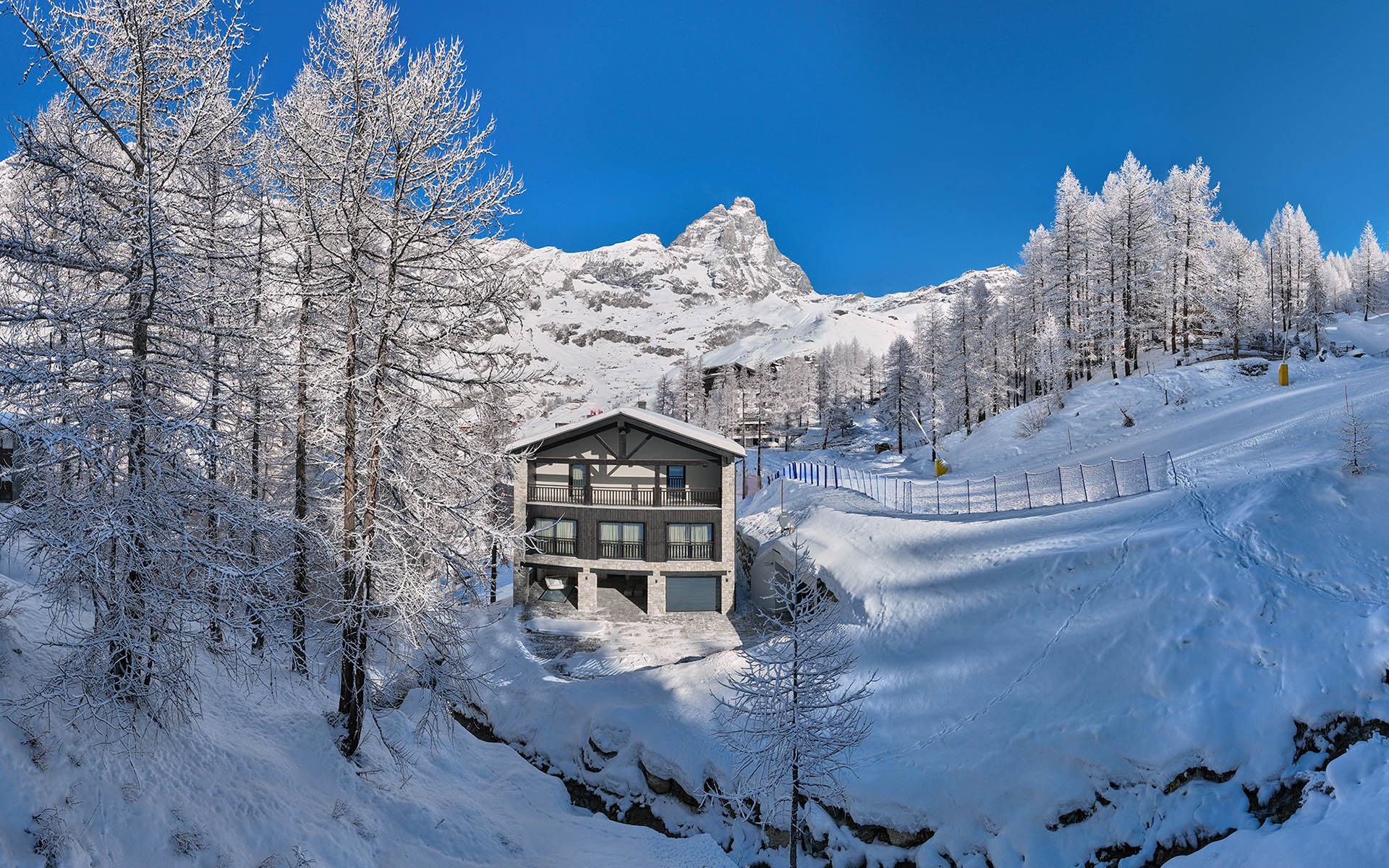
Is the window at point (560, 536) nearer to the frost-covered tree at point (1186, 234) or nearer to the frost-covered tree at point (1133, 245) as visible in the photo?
the frost-covered tree at point (1133, 245)

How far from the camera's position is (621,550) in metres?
25.5

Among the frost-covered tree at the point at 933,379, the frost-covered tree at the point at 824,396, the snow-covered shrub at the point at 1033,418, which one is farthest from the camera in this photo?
the frost-covered tree at the point at 824,396

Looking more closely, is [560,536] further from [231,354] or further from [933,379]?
[933,379]

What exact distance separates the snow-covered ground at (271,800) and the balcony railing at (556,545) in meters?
11.1

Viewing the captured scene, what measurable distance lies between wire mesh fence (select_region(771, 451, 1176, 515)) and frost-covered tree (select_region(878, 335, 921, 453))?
20.4 m

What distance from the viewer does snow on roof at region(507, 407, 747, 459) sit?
24.9 m

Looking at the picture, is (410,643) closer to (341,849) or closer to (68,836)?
(341,849)

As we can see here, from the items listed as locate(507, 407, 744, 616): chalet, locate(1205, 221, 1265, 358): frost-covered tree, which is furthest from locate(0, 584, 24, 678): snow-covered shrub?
locate(1205, 221, 1265, 358): frost-covered tree

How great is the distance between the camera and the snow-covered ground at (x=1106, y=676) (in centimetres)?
1009

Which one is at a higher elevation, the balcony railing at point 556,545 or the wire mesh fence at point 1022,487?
the wire mesh fence at point 1022,487

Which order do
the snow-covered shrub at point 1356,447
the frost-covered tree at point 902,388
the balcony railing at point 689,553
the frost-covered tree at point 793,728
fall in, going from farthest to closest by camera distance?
the frost-covered tree at point 902,388, the balcony railing at point 689,553, the snow-covered shrub at point 1356,447, the frost-covered tree at point 793,728

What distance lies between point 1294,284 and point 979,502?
76050mm

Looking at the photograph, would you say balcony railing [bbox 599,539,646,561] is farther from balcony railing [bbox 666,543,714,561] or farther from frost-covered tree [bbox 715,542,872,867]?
frost-covered tree [bbox 715,542,872,867]

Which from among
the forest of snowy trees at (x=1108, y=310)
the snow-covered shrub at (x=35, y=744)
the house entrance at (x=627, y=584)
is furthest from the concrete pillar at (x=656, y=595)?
the forest of snowy trees at (x=1108, y=310)
